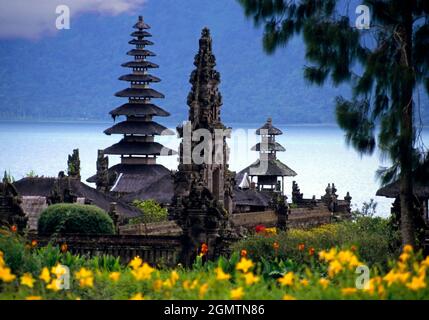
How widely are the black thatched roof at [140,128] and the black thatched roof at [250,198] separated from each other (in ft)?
52.3

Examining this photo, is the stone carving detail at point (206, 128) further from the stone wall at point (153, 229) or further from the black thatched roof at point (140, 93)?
the black thatched roof at point (140, 93)

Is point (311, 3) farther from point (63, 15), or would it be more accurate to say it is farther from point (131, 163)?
point (131, 163)

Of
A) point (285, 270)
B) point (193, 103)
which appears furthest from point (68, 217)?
point (193, 103)

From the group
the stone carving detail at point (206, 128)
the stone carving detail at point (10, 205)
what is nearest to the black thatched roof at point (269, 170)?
the stone carving detail at point (206, 128)

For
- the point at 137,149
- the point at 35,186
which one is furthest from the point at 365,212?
the point at 137,149

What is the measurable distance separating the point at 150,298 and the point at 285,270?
6.66m

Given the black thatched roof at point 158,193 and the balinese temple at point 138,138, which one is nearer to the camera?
the black thatched roof at point 158,193

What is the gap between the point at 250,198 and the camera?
6738 centimetres

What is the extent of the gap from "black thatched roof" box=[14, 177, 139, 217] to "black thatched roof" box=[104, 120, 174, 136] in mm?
26121

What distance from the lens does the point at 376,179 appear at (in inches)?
977

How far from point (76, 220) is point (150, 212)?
18.8 metres

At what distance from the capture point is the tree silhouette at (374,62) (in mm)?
23781

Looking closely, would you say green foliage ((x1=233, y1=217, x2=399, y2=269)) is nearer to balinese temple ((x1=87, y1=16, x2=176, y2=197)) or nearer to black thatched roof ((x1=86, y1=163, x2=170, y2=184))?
balinese temple ((x1=87, y1=16, x2=176, y2=197))

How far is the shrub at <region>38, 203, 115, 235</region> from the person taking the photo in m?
36.4
